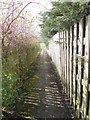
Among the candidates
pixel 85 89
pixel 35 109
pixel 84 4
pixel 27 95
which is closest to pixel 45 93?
pixel 27 95

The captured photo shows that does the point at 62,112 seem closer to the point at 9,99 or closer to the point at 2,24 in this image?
the point at 9,99

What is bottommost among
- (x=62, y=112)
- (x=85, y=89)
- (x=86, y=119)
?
(x=62, y=112)

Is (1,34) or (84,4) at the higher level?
(84,4)

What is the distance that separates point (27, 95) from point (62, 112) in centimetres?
99

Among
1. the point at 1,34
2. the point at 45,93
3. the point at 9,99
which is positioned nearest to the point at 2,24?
the point at 1,34

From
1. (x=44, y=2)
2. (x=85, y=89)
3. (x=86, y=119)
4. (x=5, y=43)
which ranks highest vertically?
(x=44, y=2)

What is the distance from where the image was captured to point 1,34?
2.83 metres

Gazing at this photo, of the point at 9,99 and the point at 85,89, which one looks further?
the point at 9,99

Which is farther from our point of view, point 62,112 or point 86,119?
point 62,112

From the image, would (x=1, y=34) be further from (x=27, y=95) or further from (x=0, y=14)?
(x=27, y=95)

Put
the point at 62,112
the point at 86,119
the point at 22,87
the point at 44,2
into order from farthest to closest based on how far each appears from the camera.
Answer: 1. the point at 22,87
2. the point at 62,112
3. the point at 44,2
4. the point at 86,119

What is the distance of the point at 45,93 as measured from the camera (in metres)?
4.13

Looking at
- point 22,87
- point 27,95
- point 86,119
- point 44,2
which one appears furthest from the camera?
point 22,87

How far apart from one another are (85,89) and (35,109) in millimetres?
1212
